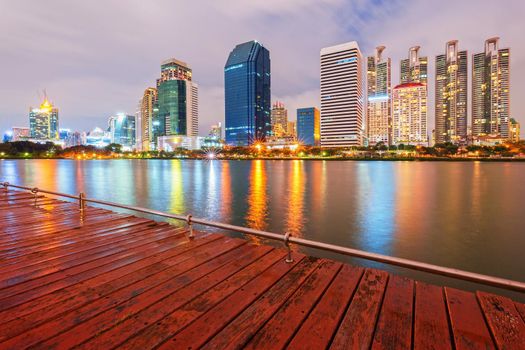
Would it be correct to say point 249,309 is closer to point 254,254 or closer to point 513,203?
point 254,254

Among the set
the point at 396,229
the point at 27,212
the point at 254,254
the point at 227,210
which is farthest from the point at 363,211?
the point at 27,212

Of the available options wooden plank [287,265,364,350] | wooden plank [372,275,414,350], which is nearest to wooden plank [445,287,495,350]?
wooden plank [372,275,414,350]

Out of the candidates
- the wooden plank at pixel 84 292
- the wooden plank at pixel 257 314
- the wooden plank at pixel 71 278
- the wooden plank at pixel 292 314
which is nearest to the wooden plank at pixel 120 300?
the wooden plank at pixel 84 292

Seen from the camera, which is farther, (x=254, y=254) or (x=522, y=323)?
(x=254, y=254)

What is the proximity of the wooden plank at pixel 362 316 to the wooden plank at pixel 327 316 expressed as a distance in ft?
0.26

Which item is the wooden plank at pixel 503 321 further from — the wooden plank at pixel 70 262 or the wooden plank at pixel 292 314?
the wooden plank at pixel 70 262

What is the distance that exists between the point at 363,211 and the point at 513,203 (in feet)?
52.2

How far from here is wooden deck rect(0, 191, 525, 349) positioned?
3.23 meters

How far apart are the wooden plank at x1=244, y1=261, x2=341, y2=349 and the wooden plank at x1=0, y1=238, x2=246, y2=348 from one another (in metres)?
1.67

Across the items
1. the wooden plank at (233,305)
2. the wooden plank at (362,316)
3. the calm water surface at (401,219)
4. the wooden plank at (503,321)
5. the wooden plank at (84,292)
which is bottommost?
the calm water surface at (401,219)

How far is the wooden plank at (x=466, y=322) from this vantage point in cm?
318

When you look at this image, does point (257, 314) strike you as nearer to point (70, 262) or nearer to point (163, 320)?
point (163, 320)

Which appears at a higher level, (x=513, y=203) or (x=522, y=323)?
(x=522, y=323)

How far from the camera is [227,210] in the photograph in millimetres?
24922
